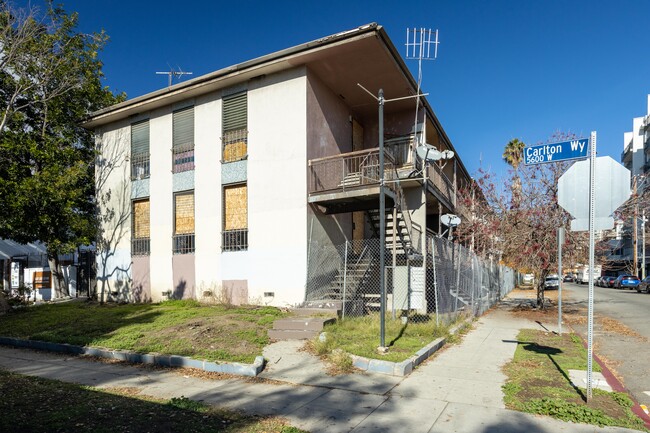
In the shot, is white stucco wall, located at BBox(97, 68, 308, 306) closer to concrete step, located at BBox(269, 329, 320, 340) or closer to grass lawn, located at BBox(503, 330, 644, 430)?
concrete step, located at BBox(269, 329, 320, 340)

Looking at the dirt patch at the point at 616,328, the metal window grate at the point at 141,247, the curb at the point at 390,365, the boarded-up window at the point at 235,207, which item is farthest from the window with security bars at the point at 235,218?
the dirt patch at the point at 616,328

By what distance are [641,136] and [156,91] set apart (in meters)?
66.7

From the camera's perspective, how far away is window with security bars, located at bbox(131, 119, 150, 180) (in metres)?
16.3

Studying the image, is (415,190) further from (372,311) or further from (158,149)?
(158,149)

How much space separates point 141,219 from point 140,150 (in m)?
2.71

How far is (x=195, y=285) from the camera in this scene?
1445 centimetres

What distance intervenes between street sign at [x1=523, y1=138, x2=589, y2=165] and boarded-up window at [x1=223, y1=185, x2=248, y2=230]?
9263 mm

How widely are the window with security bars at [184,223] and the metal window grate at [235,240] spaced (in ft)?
4.93

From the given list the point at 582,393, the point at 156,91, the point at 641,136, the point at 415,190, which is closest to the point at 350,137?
the point at 415,190

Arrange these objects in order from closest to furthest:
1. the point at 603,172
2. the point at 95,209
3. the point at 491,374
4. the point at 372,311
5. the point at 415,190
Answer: the point at 603,172 → the point at 491,374 → the point at 372,311 → the point at 415,190 → the point at 95,209

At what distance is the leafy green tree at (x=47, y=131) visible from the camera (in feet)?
45.9

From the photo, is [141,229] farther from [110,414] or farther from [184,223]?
[110,414]

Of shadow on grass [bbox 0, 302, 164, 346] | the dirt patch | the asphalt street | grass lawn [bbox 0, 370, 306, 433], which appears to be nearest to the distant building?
the dirt patch

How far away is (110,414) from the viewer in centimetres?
498
